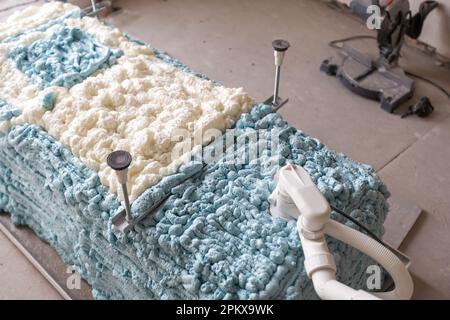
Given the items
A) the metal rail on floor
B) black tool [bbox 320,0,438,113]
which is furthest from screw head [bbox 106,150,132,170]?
black tool [bbox 320,0,438,113]

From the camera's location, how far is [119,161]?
1019mm

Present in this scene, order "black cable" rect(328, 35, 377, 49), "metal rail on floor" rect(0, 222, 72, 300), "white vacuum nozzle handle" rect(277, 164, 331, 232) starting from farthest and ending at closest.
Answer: "black cable" rect(328, 35, 377, 49) → "metal rail on floor" rect(0, 222, 72, 300) → "white vacuum nozzle handle" rect(277, 164, 331, 232)

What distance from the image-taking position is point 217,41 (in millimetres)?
2650

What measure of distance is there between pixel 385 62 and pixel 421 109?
1.02 ft

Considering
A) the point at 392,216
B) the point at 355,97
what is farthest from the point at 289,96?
the point at 392,216

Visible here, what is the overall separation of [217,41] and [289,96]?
1.99ft

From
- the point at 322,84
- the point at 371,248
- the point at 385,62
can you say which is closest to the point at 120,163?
the point at 371,248

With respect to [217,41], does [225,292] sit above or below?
above

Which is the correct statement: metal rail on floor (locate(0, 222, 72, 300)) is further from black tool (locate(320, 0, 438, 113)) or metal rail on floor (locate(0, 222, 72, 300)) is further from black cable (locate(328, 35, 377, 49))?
black cable (locate(328, 35, 377, 49))

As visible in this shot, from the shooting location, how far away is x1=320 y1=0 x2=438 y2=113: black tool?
220 cm

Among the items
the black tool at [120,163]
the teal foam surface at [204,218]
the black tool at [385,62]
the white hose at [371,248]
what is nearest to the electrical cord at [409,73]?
the black tool at [385,62]

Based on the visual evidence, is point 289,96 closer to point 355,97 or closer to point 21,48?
point 355,97

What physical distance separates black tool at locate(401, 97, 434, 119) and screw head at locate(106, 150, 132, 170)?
1564mm

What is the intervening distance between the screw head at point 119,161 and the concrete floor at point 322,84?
79 centimetres
